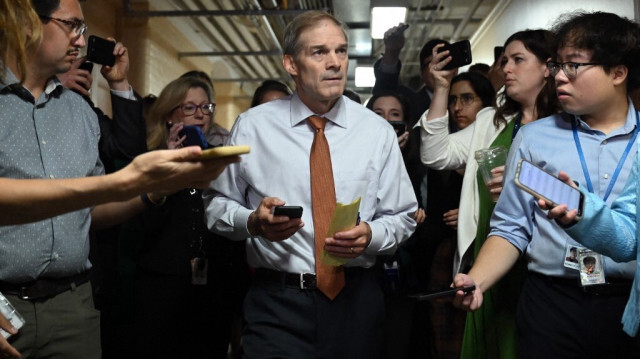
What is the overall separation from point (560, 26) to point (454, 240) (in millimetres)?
1367

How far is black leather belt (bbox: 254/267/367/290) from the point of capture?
80.2 inches

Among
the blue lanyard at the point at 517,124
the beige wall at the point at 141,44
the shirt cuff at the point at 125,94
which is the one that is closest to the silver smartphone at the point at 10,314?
the shirt cuff at the point at 125,94

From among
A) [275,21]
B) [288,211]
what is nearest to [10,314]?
[288,211]

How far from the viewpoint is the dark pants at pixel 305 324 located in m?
2.01

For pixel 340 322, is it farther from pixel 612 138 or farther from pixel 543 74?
pixel 543 74

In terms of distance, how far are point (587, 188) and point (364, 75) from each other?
7444mm

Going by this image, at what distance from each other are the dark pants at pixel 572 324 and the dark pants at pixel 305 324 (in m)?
0.54

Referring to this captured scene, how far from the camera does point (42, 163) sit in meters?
1.85

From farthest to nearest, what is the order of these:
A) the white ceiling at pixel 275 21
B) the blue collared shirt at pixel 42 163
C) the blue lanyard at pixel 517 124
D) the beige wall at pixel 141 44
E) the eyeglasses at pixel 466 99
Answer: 1. the white ceiling at pixel 275 21
2. the beige wall at pixel 141 44
3. the eyeglasses at pixel 466 99
4. the blue lanyard at pixel 517 124
5. the blue collared shirt at pixel 42 163

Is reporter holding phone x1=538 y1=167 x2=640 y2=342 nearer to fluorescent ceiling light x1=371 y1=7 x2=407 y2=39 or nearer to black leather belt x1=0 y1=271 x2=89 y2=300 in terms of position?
black leather belt x1=0 y1=271 x2=89 y2=300

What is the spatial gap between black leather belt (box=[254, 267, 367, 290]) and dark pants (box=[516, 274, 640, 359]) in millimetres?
623

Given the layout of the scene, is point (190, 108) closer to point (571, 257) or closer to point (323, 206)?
point (323, 206)

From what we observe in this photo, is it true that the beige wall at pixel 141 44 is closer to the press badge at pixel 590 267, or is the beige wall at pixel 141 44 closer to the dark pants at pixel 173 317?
the dark pants at pixel 173 317

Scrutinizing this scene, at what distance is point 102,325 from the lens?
3.21m
